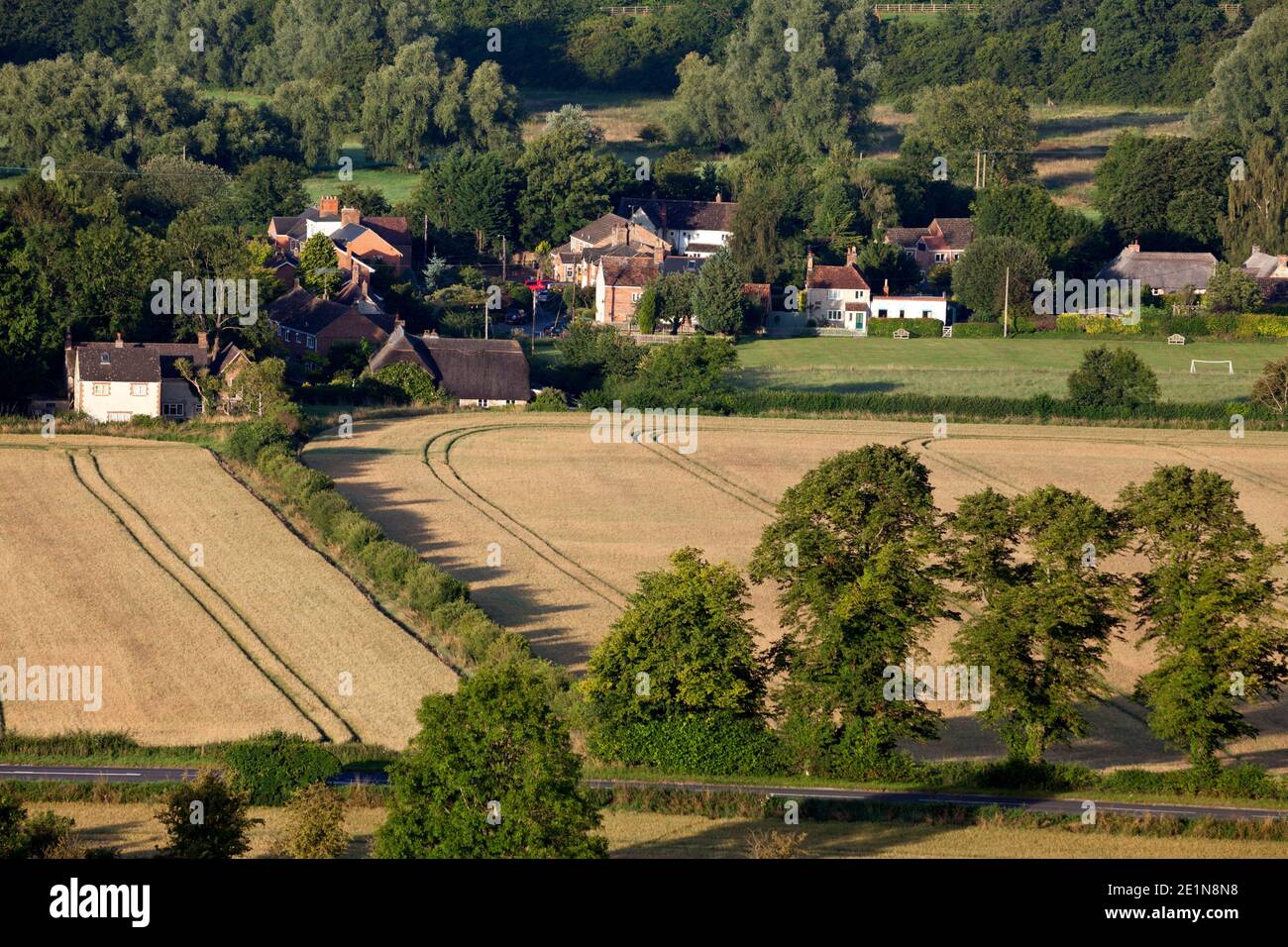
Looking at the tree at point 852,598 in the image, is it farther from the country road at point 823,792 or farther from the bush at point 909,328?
the bush at point 909,328

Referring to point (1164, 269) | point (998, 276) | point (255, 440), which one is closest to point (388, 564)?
point (255, 440)

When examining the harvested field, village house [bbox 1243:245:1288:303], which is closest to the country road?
the harvested field

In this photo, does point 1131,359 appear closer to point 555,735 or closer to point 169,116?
point 555,735

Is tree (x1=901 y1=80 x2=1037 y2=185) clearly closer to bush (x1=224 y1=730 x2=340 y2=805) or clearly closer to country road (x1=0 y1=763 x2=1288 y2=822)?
country road (x1=0 y1=763 x2=1288 y2=822)

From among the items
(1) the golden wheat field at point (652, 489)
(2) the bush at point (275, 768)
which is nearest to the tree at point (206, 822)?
(2) the bush at point (275, 768)

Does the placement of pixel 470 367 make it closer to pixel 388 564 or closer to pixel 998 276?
pixel 388 564
